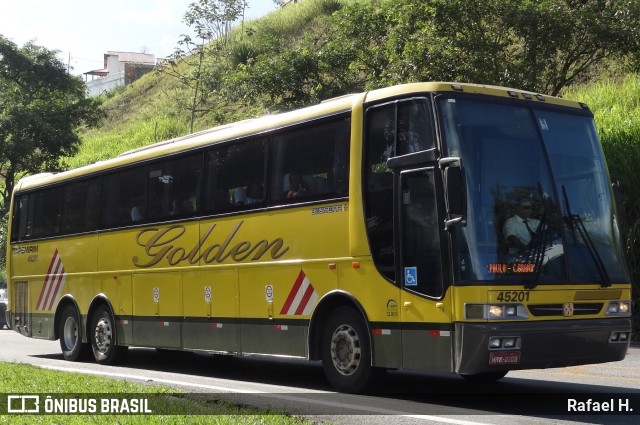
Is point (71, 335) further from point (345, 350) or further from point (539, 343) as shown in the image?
point (539, 343)

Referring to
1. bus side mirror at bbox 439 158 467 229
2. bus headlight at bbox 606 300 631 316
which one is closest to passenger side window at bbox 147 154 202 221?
bus side mirror at bbox 439 158 467 229

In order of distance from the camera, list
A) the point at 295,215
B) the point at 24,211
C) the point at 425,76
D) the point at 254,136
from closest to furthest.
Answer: the point at 295,215, the point at 254,136, the point at 24,211, the point at 425,76

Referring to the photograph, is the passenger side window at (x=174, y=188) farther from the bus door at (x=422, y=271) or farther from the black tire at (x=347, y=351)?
the bus door at (x=422, y=271)

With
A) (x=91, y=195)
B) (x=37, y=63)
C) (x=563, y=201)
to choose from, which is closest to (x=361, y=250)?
(x=563, y=201)


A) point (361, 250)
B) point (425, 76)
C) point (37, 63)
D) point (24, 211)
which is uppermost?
point (37, 63)

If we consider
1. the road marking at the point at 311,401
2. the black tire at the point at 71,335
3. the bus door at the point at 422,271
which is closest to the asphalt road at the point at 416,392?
the road marking at the point at 311,401

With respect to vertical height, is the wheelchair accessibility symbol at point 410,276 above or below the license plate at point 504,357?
above

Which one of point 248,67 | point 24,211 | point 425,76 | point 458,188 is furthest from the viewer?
point 248,67

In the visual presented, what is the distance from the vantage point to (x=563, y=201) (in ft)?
33.7

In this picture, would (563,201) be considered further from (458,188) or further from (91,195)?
(91,195)

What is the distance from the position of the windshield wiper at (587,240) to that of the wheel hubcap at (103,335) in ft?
30.3

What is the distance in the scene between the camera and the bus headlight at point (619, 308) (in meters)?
10.3

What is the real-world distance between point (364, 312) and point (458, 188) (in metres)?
2.09

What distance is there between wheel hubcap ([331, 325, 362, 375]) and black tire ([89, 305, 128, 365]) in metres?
6.31
